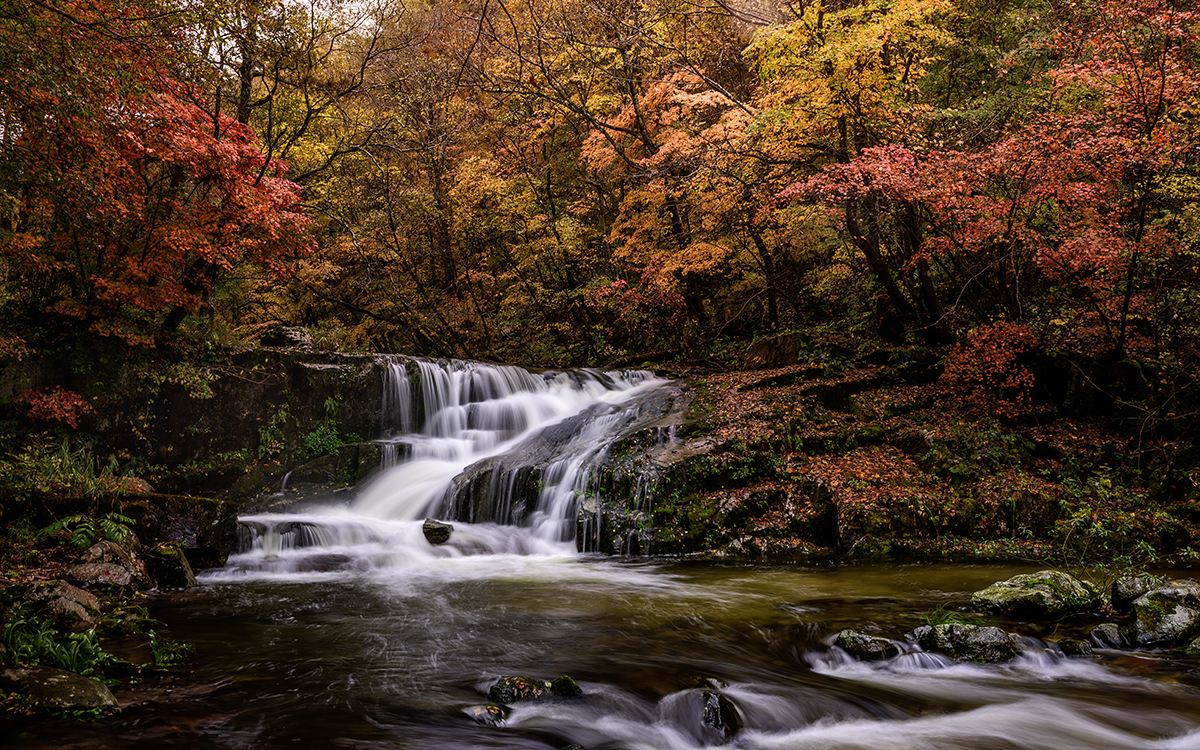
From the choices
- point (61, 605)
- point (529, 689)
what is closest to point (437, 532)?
point (61, 605)

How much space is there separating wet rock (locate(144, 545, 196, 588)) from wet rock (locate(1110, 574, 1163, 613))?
32.5ft

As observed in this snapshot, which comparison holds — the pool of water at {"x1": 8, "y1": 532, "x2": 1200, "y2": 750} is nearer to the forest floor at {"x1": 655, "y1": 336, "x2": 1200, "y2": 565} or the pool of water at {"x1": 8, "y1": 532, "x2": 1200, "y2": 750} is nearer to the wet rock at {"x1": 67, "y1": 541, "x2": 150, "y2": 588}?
the wet rock at {"x1": 67, "y1": 541, "x2": 150, "y2": 588}

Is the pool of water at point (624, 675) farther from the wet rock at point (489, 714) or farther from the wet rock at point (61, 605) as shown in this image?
the wet rock at point (61, 605)

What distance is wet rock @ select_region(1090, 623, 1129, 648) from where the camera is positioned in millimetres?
5145

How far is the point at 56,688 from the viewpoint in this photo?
3432 mm

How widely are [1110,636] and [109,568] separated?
9.50 m

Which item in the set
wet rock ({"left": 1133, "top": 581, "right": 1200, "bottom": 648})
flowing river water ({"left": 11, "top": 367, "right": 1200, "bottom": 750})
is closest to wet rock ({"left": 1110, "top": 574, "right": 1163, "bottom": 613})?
wet rock ({"left": 1133, "top": 581, "right": 1200, "bottom": 648})

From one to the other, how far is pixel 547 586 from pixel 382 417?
308 inches

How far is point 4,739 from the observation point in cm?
295

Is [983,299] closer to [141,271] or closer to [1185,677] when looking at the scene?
[1185,677]

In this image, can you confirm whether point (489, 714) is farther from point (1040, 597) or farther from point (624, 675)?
point (1040, 597)

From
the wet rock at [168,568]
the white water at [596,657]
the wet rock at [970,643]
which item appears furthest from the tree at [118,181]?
the wet rock at [970,643]

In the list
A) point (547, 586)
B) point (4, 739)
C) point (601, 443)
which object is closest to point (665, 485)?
point (601, 443)

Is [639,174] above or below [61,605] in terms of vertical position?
above
